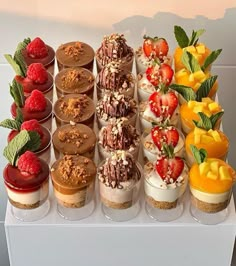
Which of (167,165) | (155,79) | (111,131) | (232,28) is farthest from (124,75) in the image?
(232,28)

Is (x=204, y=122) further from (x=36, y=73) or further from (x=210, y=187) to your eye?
(x=36, y=73)

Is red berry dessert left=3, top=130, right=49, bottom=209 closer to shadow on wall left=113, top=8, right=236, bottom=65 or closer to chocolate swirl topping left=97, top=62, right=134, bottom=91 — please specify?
chocolate swirl topping left=97, top=62, right=134, bottom=91

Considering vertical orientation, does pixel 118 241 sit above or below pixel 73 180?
below

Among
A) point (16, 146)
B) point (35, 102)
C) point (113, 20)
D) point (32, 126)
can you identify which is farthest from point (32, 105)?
point (113, 20)

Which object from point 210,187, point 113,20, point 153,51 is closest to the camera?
point 210,187

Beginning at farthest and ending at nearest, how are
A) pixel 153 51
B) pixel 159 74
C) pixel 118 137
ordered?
pixel 153 51, pixel 159 74, pixel 118 137

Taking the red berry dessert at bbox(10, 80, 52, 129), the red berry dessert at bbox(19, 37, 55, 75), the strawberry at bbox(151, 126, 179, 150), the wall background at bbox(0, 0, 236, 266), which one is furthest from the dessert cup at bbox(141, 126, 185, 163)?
the wall background at bbox(0, 0, 236, 266)

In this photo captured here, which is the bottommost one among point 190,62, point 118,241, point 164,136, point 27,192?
point 118,241

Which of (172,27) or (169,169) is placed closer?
(169,169)
